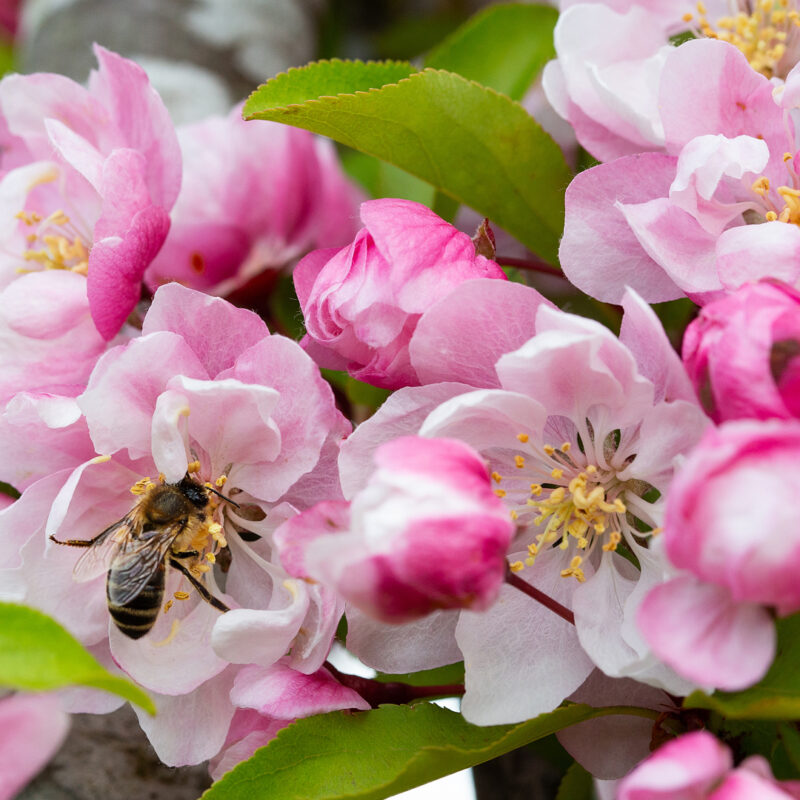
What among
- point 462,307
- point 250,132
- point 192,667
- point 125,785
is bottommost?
point 125,785

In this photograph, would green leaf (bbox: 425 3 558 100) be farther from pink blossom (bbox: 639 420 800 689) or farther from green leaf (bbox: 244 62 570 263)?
pink blossom (bbox: 639 420 800 689)

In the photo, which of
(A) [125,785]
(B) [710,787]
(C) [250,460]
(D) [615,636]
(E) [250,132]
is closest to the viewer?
(B) [710,787]

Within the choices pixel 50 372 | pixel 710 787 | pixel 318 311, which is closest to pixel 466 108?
pixel 318 311

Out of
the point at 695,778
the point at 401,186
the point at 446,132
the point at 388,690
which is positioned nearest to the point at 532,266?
the point at 446,132

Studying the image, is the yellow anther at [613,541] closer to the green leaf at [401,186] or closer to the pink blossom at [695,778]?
the pink blossom at [695,778]

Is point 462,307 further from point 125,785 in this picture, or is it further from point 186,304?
point 125,785

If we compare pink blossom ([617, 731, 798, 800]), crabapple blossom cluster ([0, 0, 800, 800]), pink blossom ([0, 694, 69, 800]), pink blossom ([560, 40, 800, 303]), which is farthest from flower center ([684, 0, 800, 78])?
pink blossom ([0, 694, 69, 800])
